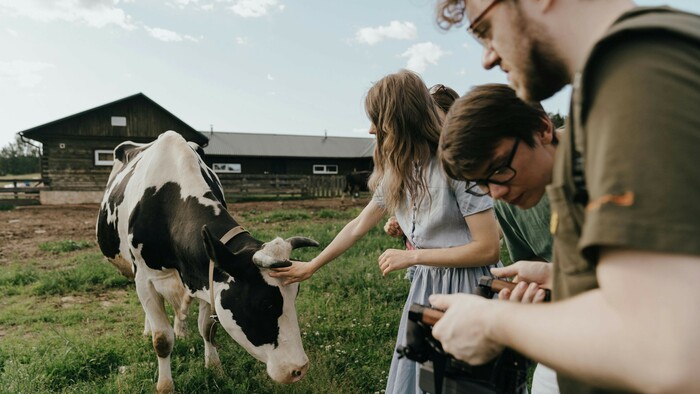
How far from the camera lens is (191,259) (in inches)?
144

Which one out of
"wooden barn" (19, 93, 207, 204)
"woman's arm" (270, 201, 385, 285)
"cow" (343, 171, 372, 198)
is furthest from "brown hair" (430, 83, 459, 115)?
"wooden barn" (19, 93, 207, 204)

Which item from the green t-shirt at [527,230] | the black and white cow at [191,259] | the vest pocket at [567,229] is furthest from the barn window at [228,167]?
the vest pocket at [567,229]

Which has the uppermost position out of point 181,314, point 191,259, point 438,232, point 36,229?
point 438,232

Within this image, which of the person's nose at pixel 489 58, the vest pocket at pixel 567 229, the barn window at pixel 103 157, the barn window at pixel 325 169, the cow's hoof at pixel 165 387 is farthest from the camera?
the barn window at pixel 325 169

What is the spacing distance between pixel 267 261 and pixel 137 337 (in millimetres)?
2832

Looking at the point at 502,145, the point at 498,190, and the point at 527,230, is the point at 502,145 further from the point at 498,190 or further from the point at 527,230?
the point at 527,230

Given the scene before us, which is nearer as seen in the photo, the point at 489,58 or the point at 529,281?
the point at 489,58

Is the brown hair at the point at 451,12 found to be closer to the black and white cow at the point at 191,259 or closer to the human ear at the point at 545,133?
the human ear at the point at 545,133

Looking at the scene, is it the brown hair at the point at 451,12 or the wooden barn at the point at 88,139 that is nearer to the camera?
the brown hair at the point at 451,12

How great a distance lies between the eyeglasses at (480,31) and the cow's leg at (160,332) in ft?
12.1

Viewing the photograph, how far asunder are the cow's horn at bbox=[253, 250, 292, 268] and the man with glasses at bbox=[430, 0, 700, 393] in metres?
2.18

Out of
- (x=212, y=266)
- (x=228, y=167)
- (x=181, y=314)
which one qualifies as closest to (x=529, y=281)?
(x=212, y=266)

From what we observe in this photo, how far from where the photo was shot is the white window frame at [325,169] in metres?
35.6

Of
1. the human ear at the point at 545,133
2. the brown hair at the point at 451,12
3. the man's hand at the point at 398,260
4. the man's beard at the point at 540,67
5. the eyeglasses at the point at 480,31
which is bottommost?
the man's hand at the point at 398,260
